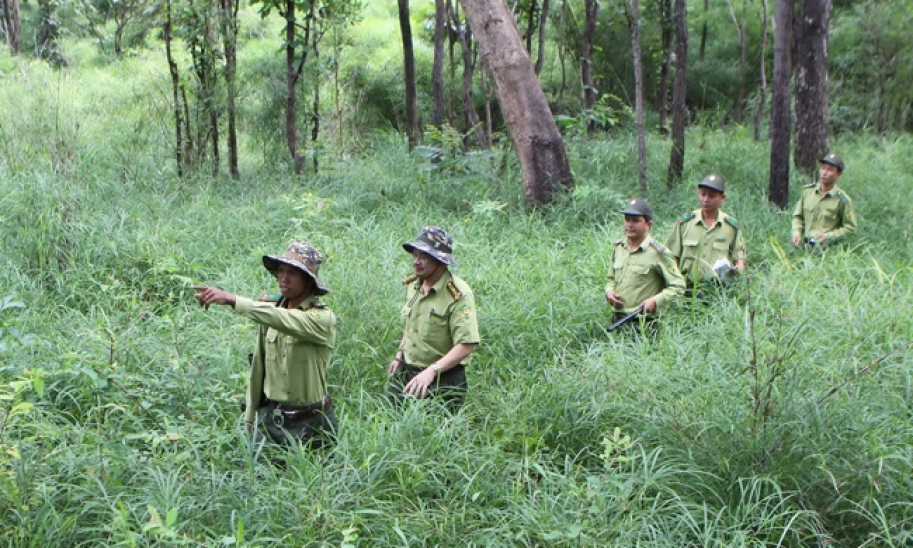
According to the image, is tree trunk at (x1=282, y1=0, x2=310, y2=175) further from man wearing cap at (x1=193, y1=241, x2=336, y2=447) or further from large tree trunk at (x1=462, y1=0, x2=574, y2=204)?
man wearing cap at (x1=193, y1=241, x2=336, y2=447)

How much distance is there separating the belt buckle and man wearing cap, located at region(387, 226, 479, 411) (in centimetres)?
64

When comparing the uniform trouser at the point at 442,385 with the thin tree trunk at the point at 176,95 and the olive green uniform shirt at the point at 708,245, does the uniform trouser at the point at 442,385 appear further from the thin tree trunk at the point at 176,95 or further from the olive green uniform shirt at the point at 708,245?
the thin tree trunk at the point at 176,95

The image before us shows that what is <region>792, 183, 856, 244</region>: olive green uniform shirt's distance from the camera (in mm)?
6613

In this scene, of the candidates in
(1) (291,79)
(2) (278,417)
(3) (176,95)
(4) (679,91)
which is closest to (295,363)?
(2) (278,417)

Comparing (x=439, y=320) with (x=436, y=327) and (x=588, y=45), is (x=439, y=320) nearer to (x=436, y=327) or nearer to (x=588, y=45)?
(x=436, y=327)

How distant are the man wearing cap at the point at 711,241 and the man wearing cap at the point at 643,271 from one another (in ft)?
2.12

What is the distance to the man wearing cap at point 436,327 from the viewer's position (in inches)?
157

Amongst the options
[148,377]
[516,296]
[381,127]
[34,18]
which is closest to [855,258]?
[516,296]

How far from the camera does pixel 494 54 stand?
26.8 ft

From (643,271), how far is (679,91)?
15.1 feet

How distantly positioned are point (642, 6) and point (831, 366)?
11.6 metres

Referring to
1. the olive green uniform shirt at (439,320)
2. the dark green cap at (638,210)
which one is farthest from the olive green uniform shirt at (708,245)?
the olive green uniform shirt at (439,320)


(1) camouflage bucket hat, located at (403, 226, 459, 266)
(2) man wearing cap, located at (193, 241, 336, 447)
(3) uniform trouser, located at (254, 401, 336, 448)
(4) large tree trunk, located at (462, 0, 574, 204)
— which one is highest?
(4) large tree trunk, located at (462, 0, 574, 204)

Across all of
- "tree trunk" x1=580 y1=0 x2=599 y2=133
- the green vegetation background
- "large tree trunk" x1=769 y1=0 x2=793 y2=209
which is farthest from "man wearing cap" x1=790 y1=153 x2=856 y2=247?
"tree trunk" x1=580 y1=0 x2=599 y2=133
